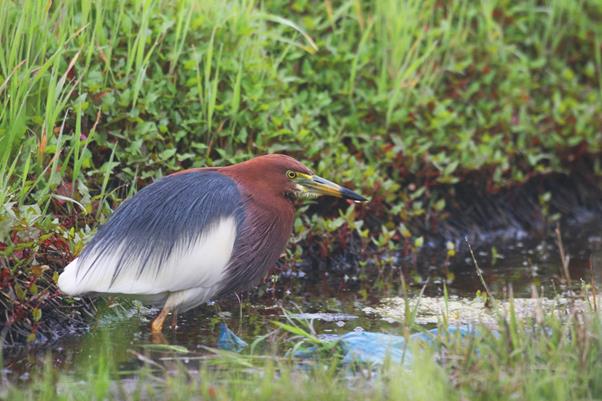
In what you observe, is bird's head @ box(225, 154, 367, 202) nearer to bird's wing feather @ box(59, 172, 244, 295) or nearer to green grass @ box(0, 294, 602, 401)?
bird's wing feather @ box(59, 172, 244, 295)

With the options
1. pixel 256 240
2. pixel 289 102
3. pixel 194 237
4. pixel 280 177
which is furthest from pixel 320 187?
pixel 289 102

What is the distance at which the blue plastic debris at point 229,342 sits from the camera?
16.9 feet

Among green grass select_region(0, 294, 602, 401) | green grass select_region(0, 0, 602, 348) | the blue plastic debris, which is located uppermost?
green grass select_region(0, 0, 602, 348)

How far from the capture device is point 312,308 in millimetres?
6215

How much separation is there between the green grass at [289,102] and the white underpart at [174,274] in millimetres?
254

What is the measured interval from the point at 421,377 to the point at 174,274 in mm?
1697

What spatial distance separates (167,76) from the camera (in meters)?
6.82

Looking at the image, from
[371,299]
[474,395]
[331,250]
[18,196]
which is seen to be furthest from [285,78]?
[474,395]

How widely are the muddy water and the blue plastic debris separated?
0.09 meters

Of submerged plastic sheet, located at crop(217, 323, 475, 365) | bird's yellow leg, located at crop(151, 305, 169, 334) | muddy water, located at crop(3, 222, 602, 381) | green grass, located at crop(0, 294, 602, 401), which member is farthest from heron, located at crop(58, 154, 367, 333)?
green grass, located at crop(0, 294, 602, 401)

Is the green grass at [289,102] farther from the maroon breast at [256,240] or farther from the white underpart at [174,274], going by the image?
the maroon breast at [256,240]

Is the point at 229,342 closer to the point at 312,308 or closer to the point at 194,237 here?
the point at 194,237

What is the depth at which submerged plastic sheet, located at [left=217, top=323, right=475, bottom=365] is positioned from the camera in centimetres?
455

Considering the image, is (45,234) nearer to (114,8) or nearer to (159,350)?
(159,350)
